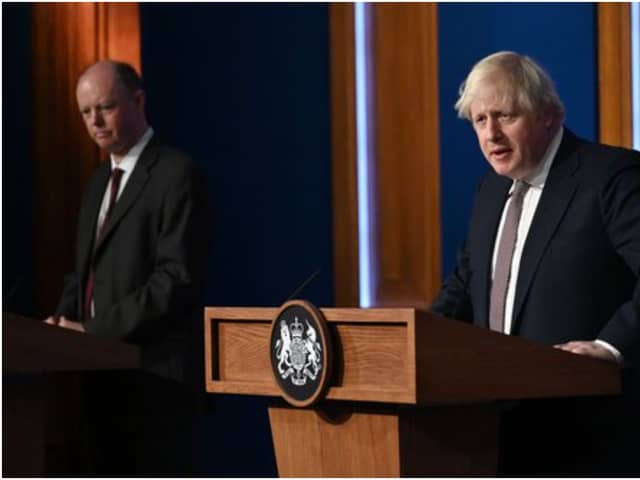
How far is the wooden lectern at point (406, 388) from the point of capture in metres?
2.96

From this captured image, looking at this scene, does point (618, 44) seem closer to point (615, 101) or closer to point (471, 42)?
point (615, 101)

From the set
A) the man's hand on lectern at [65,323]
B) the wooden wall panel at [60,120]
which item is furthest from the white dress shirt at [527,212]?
the wooden wall panel at [60,120]

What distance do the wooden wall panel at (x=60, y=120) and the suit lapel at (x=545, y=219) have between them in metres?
2.77

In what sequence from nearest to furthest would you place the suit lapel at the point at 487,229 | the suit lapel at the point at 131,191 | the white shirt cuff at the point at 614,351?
the white shirt cuff at the point at 614,351, the suit lapel at the point at 487,229, the suit lapel at the point at 131,191

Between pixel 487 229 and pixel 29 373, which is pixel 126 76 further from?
pixel 487 229

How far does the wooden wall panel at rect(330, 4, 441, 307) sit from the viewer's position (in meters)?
5.74

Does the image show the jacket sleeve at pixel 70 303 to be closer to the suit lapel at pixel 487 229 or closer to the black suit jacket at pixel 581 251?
the suit lapel at pixel 487 229

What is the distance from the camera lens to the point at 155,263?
4848mm

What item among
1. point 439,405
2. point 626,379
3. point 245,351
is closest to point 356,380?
point 439,405

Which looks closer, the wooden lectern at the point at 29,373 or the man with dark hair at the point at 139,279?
the wooden lectern at the point at 29,373

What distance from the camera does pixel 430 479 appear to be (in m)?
3.07

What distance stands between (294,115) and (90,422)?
1707mm

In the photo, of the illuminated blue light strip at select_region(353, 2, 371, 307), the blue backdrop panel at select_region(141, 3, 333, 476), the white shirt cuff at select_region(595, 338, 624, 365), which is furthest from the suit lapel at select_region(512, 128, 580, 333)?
the blue backdrop panel at select_region(141, 3, 333, 476)

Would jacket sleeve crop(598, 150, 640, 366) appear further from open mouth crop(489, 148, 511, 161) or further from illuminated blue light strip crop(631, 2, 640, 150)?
illuminated blue light strip crop(631, 2, 640, 150)
